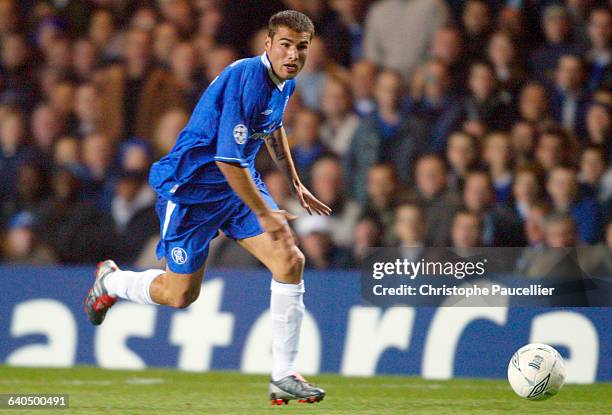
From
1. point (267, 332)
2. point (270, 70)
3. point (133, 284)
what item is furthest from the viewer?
point (267, 332)

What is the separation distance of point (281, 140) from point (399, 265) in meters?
2.21

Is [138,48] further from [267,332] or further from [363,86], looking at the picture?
[267,332]

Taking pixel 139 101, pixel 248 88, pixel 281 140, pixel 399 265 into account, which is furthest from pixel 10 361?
pixel 248 88

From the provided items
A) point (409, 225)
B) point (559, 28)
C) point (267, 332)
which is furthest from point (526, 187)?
point (267, 332)

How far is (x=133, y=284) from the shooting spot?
5.94 metres

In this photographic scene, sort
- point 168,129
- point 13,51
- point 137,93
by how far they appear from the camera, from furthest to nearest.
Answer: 1. point 13,51
2. point 137,93
3. point 168,129

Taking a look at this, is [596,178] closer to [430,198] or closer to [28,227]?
[430,198]

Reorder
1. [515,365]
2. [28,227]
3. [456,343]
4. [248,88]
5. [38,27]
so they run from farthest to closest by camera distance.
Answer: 1. [38,27]
2. [28,227]
3. [456,343]
4. [515,365]
5. [248,88]

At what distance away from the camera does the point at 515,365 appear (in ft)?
18.1

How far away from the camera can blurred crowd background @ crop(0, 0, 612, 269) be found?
7953mm

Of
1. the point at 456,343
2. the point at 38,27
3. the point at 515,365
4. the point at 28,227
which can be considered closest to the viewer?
the point at 515,365

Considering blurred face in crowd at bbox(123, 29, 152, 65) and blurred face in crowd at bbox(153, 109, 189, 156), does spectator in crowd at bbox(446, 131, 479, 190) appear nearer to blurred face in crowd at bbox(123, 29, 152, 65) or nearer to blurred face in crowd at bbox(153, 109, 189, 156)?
blurred face in crowd at bbox(153, 109, 189, 156)

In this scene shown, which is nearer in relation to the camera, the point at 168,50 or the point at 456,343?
the point at 456,343

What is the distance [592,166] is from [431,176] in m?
1.15
